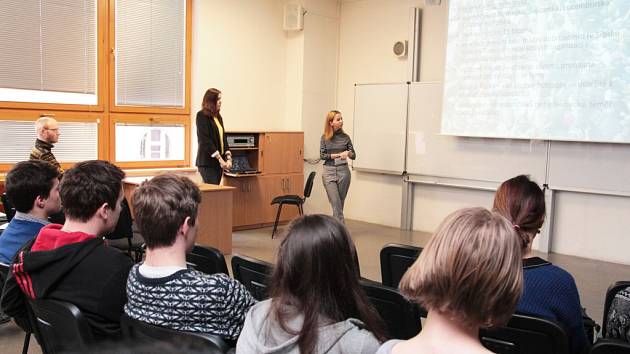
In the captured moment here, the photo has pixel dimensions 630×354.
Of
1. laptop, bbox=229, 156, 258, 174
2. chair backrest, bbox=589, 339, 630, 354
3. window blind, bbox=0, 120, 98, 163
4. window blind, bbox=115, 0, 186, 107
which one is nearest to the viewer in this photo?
chair backrest, bbox=589, 339, 630, 354

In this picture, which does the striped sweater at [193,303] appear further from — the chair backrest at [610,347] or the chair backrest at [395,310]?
the chair backrest at [610,347]

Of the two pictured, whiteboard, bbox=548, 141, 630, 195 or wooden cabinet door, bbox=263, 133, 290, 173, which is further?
wooden cabinet door, bbox=263, 133, 290, 173

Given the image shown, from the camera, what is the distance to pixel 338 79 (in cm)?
862

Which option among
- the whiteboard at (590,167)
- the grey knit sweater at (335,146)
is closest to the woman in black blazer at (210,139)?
the grey knit sweater at (335,146)

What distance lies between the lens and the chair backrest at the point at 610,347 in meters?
1.58

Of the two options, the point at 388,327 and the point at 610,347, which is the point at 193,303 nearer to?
the point at 388,327

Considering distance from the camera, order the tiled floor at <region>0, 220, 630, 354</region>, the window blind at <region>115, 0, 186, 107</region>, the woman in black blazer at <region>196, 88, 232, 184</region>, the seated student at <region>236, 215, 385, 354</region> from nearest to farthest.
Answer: the seated student at <region>236, 215, 385, 354</region>, the tiled floor at <region>0, 220, 630, 354</region>, the woman in black blazer at <region>196, 88, 232, 184</region>, the window blind at <region>115, 0, 186, 107</region>

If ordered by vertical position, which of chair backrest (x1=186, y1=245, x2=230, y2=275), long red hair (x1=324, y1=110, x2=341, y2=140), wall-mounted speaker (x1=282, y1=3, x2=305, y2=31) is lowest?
chair backrest (x1=186, y1=245, x2=230, y2=275)

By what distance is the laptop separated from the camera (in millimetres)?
7285

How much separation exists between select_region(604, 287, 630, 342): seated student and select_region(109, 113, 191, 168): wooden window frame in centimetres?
574

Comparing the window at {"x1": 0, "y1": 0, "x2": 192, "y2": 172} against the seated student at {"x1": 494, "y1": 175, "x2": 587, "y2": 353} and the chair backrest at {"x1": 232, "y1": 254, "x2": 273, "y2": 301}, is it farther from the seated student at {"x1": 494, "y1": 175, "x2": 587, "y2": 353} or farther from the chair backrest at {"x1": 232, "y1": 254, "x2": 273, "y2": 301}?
the seated student at {"x1": 494, "y1": 175, "x2": 587, "y2": 353}

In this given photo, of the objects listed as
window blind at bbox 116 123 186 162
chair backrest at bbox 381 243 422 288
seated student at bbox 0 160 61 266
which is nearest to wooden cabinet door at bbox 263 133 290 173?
window blind at bbox 116 123 186 162

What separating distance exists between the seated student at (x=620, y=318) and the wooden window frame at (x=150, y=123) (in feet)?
18.8

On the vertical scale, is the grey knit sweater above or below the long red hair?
below
